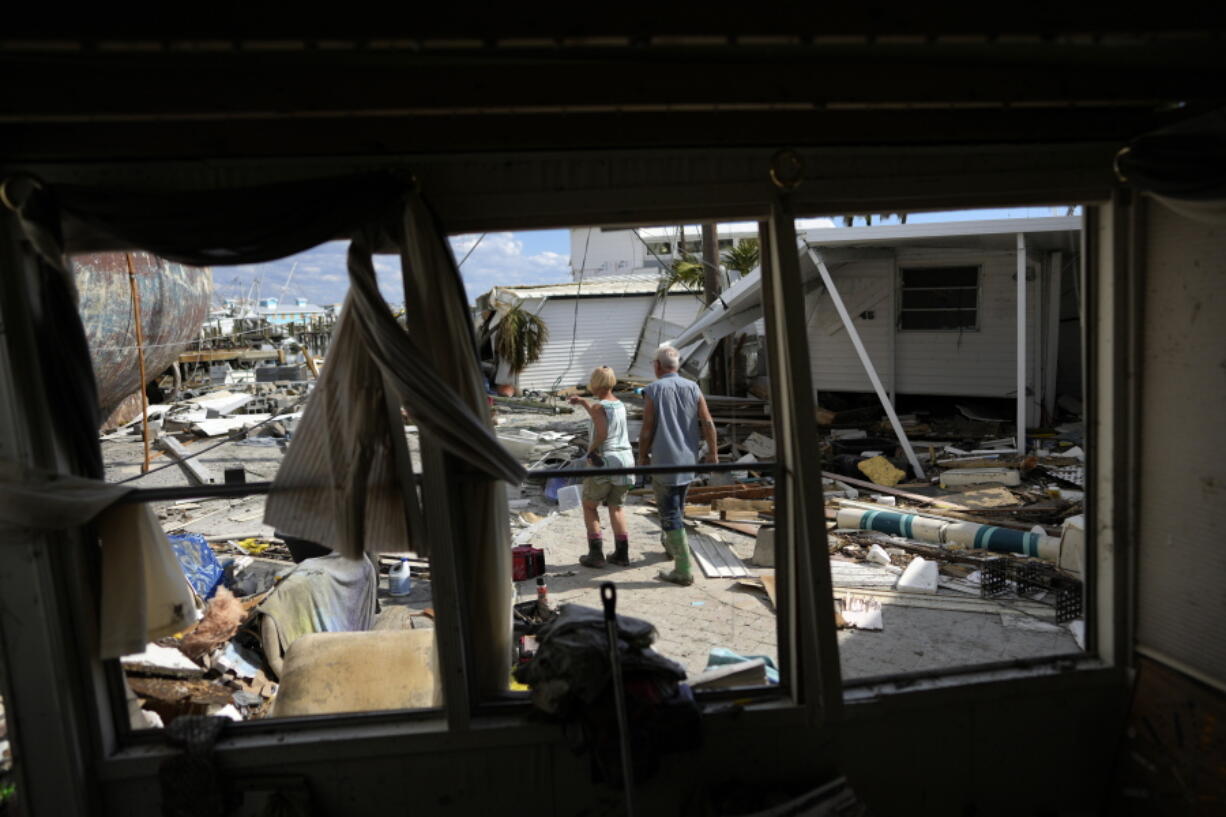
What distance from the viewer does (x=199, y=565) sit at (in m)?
5.86

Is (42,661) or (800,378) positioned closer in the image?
(42,661)

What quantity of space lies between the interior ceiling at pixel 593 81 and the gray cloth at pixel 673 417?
10.9ft

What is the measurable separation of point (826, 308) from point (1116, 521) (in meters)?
9.86

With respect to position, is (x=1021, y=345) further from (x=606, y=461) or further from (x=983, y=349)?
(x=606, y=461)

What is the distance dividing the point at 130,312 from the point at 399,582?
7.28 metres

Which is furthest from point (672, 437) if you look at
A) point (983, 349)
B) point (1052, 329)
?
point (1052, 329)

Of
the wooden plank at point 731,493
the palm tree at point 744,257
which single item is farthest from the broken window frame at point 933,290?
the wooden plank at point 731,493

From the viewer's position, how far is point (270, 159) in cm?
269

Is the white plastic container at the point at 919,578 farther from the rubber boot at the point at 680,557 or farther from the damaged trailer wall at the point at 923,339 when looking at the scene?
the damaged trailer wall at the point at 923,339

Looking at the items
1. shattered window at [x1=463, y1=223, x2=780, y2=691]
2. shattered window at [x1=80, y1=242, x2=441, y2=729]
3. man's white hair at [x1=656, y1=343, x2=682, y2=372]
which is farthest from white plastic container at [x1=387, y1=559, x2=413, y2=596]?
man's white hair at [x1=656, y1=343, x2=682, y2=372]

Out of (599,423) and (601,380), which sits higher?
(601,380)

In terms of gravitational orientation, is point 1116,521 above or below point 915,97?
below

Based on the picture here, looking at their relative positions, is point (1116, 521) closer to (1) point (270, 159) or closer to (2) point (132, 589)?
(1) point (270, 159)

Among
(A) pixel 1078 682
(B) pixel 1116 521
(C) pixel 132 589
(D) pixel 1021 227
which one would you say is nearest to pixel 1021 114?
(B) pixel 1116 521
